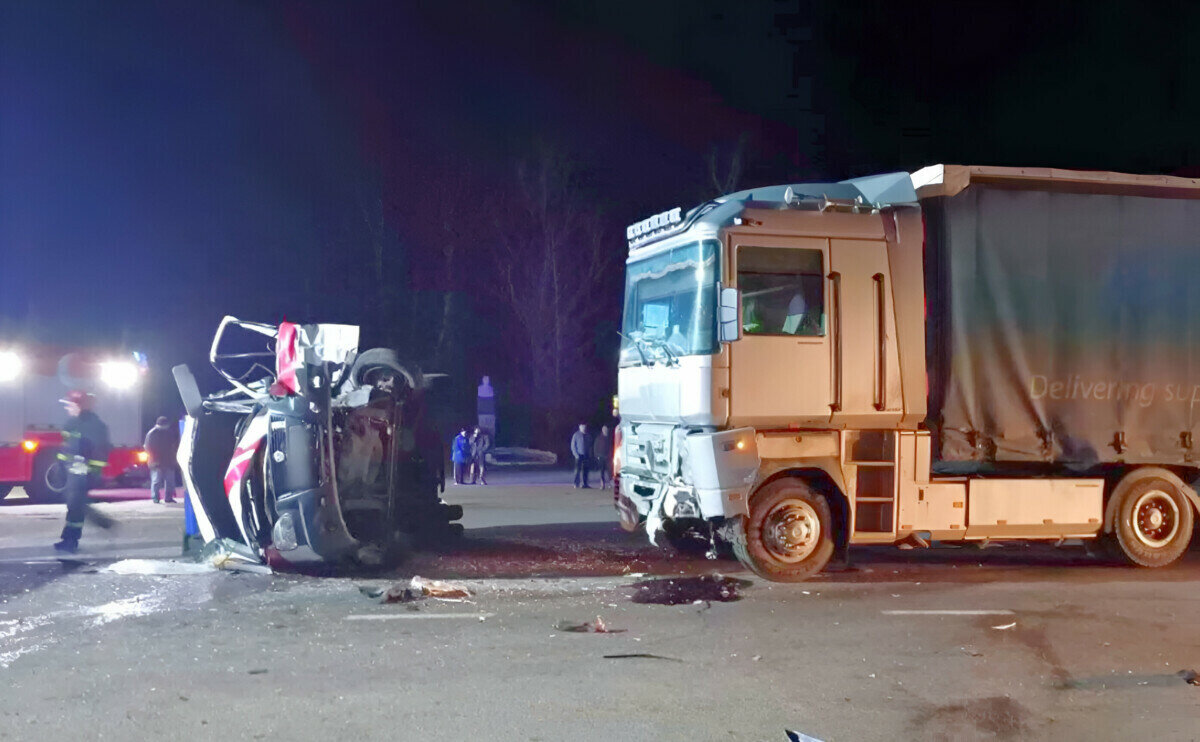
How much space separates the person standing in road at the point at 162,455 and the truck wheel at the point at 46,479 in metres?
1.67

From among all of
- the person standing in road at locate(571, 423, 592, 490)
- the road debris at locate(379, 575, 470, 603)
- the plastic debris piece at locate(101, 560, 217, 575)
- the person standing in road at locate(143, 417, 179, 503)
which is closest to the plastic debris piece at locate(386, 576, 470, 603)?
the road debris at locate(379, 575, 470, 603)

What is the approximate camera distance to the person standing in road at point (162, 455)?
1728cm

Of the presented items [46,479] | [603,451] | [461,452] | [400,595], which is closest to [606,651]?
[400,595]

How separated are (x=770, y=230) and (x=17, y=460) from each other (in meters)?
14.3

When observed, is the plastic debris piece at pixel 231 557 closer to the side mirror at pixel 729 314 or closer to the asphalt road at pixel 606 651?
Result: the asphalt road at pixel 606 651

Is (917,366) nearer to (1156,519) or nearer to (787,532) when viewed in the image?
(787,532)

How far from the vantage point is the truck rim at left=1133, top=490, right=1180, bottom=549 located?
34.7 ft

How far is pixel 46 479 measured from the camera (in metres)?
17.9

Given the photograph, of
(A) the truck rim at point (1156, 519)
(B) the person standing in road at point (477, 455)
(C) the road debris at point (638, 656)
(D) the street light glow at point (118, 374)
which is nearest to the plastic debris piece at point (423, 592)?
(C) the road debris at point (638, 656)

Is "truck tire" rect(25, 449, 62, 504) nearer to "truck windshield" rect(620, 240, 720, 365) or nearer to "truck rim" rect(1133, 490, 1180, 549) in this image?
"truck windshield" rect(620, 240, 720, 365)

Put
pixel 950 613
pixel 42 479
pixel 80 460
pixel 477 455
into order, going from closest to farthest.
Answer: pixel 950 613 < pixel 80 460 < pixel 42 479 < pixel 477 455

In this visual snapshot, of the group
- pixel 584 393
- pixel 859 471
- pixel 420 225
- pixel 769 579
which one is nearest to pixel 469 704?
pixel 769 579

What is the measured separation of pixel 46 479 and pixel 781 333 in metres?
14.0

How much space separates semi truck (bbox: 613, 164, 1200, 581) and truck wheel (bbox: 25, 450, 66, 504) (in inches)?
463
